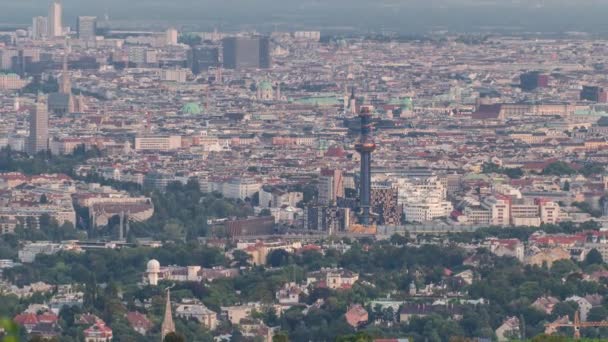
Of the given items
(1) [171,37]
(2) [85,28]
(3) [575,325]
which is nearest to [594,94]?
(1) [171,37]

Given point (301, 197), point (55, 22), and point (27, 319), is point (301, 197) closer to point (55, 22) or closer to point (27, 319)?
point (27, 319)

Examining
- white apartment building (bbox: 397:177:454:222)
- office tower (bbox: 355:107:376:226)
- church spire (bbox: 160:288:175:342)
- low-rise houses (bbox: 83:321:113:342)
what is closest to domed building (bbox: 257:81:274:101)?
white apartment building (bbox: 397:177:454:222)

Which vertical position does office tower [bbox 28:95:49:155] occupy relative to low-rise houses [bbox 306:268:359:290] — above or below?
below

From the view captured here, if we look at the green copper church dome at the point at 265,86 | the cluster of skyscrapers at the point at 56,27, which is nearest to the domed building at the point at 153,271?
the green copper church dome at the point at 265,86

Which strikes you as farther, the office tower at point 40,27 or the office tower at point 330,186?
the office tower at point 40,27

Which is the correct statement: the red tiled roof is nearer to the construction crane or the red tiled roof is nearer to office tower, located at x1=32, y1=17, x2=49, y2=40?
the construction crane

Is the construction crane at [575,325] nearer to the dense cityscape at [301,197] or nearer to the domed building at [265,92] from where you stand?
the dense cityscape at [301,197]
